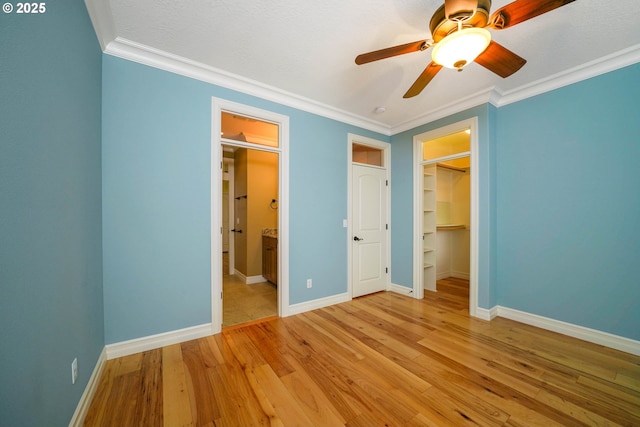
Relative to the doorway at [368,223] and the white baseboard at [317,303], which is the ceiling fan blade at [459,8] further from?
the white baseboard at [317,303]

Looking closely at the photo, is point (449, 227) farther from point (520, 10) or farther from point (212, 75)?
point (212, 75)

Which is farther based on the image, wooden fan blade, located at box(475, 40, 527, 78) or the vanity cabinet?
the vanity cabinet

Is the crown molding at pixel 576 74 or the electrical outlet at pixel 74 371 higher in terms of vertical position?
the crown molding at pixel 576 74

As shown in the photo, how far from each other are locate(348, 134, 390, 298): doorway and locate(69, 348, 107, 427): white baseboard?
2788mm

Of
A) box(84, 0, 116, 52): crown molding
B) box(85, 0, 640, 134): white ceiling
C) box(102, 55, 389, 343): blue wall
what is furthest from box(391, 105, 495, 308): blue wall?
box(84, 0, 116, 52): crown molding

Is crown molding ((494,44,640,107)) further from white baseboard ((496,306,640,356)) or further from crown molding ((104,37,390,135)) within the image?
white baseboard ((496,306,640,356))

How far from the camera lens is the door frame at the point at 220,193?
2.38 m

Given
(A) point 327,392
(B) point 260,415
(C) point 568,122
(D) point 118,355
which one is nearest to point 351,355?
(A) point 327,392

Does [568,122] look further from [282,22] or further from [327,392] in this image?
[327,392]

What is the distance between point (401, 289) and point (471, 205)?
174 centimetres

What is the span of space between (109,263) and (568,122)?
15.8 ft

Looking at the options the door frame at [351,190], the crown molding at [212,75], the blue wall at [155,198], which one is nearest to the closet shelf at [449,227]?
the door frame at [351,190]

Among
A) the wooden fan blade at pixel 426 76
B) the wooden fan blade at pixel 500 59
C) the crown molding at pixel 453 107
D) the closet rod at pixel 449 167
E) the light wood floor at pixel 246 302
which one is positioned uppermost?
the crown molding at pixel 453 107

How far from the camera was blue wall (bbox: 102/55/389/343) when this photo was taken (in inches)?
76.5
